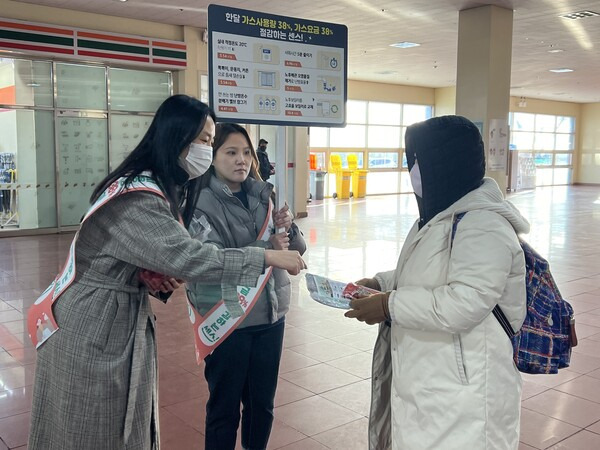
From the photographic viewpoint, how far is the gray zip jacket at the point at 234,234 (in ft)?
7.55

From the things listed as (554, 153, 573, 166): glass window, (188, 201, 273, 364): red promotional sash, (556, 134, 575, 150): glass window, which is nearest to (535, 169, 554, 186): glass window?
(554, 153, 573, 166): glass window

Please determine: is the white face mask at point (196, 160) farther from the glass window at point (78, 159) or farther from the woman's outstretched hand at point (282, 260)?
the glass window at point (78, 159)

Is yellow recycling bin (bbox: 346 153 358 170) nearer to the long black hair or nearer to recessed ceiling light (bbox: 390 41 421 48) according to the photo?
recessed ceiling light (bbox: 390 41 421 48)

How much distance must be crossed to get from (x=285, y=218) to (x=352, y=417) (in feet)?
4.67

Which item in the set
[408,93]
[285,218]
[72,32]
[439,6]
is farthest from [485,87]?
[408,93]

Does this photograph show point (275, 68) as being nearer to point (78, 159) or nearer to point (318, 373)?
point (318, 373)

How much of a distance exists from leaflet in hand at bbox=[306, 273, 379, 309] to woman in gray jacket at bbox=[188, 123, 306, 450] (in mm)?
472

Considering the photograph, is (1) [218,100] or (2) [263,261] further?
(1) [218,100]

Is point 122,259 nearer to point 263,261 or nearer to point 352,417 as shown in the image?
point 263,261

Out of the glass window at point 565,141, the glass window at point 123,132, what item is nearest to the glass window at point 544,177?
the glass window at point 565,141

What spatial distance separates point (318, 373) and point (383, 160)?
16.7 m

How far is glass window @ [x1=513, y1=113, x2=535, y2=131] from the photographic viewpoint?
76.9 ft

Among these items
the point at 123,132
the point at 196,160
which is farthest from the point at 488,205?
the point at 123,132

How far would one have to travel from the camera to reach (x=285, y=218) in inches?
92.6
